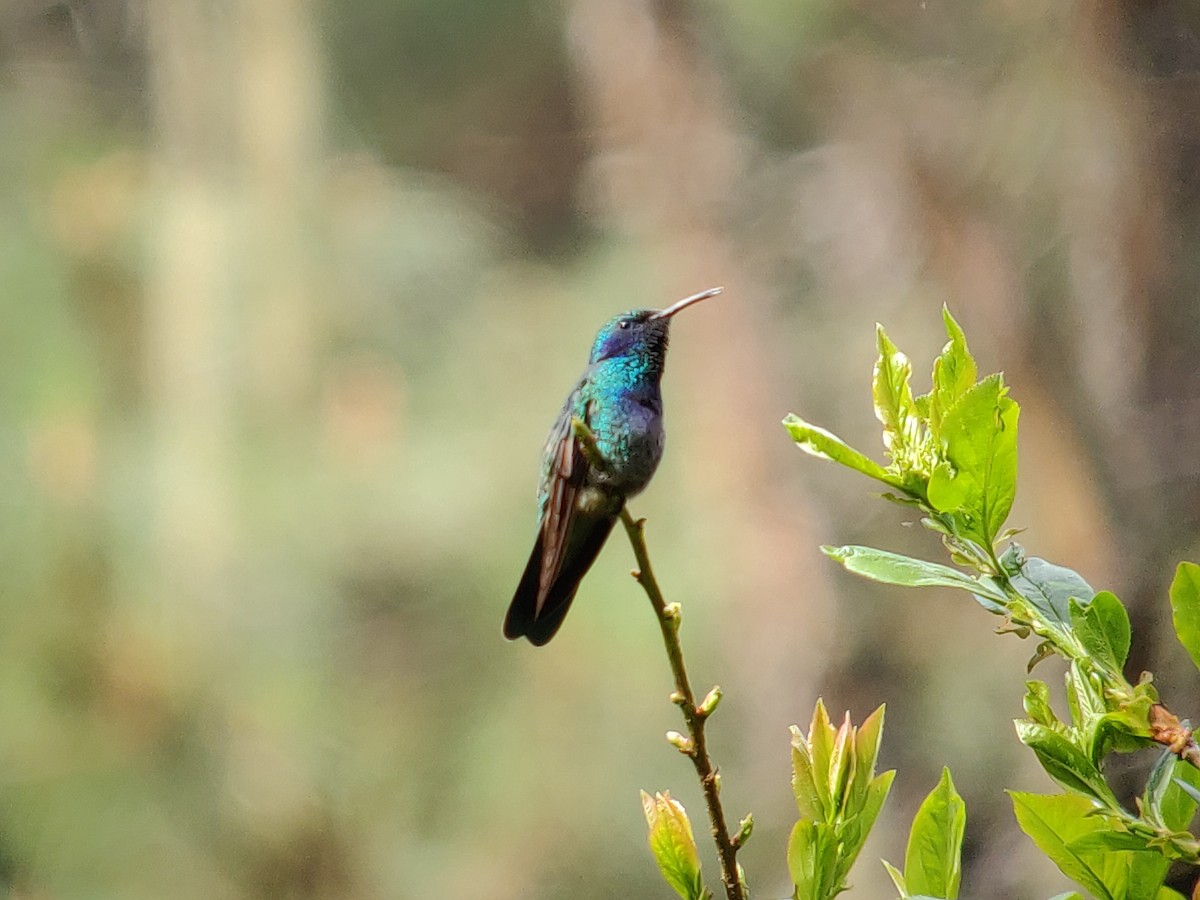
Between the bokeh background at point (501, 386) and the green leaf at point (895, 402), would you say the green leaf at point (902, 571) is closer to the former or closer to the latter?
the green leaf at point (895, 402)

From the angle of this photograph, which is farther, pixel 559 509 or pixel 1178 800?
pixel 559 509

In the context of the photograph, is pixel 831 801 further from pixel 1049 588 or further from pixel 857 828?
pixel 1049 588

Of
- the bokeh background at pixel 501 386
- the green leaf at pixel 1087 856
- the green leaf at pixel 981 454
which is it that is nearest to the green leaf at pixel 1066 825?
the green leaf at pixel 1087 856

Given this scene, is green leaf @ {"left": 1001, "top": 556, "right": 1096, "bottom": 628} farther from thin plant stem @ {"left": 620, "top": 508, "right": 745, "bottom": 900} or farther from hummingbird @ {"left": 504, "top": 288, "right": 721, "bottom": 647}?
hummingbird @ {"left": 504, "top": 288, "right": 721, "bottom": 647}

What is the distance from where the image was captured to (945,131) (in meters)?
1.50

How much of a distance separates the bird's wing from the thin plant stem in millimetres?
238

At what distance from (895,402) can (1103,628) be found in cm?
12

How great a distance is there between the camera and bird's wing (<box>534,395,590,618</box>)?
0.73 meters

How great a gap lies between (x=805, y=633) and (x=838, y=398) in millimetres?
324

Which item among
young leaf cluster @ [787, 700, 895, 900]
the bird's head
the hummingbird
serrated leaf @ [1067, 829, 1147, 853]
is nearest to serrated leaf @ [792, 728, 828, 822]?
young leaf cluster @ [787, 700, 895, 900]

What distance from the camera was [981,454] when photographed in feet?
1.35

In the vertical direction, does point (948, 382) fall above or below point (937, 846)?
above

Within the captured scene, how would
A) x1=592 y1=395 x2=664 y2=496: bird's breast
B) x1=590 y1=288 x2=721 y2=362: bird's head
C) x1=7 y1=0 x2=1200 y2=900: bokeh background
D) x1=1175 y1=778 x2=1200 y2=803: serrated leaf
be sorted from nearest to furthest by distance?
x1=1175 y1=778 x2=1200 y2=803: serrated leaf
x1=592 y1=395 x2=664 y2=496: bird's breast
x1=590 y1=288 x2=721 y2=362: bird's head
x1=7 y1=0 x2=1200 y2=900: bokeh background

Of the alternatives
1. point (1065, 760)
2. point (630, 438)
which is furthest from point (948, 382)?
point (630, 438)
